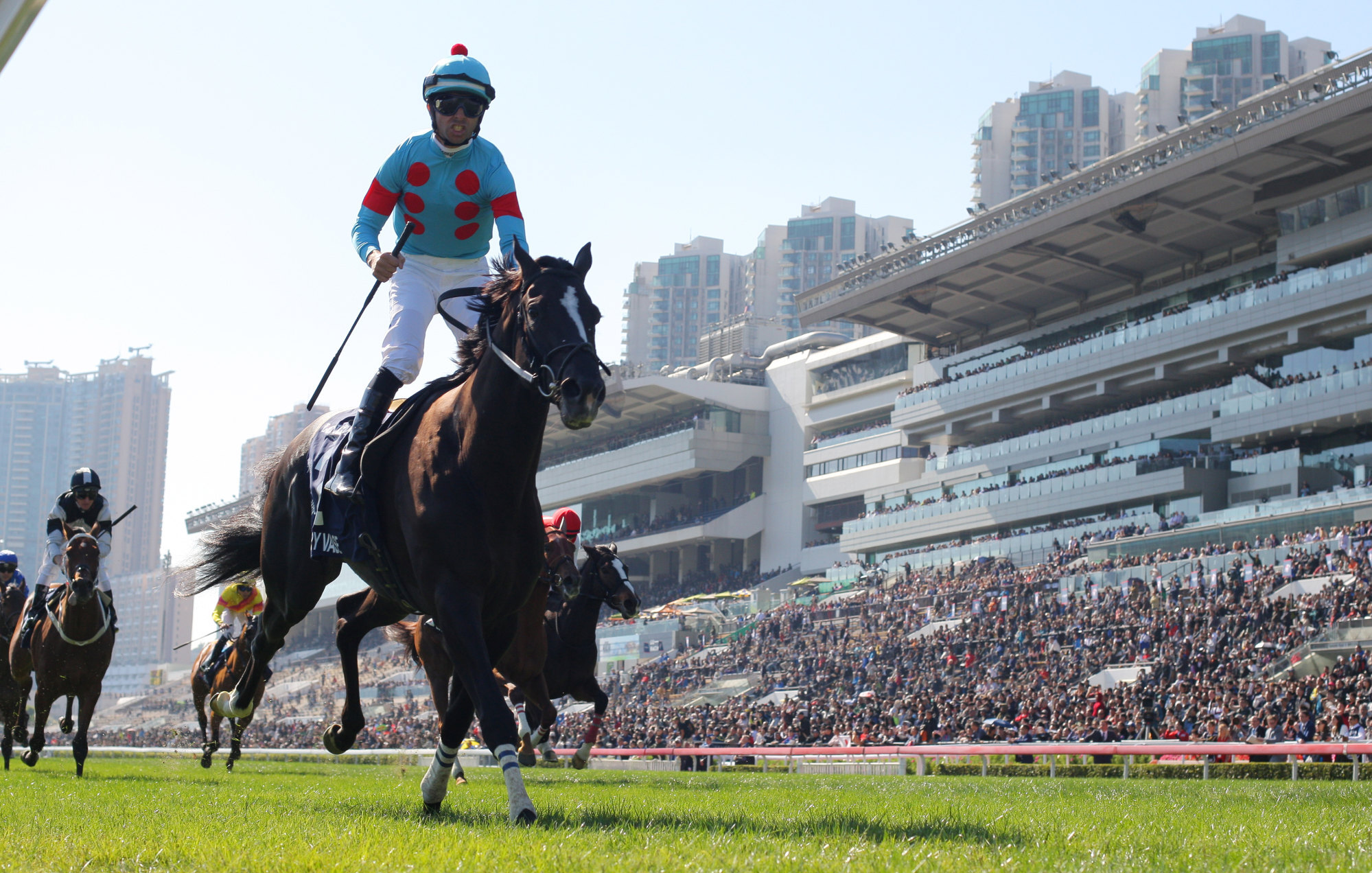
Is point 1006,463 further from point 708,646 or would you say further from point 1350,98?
point 1350,98

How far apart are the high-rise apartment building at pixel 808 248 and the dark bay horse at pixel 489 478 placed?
137169 mm

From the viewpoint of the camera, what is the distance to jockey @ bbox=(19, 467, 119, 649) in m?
11.0

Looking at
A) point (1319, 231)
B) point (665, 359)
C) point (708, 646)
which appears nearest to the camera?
point (1319, 231)

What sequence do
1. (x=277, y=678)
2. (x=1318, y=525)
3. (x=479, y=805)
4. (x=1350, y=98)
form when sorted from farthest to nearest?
(x=277, y=678) → (x=1350, y=98) → (x=1318, y=525) → (x=479, y=805)

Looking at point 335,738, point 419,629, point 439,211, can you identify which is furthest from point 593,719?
point 439,211

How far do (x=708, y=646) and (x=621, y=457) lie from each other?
26404 millimetres

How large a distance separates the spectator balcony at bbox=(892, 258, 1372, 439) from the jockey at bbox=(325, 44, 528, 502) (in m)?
35.6

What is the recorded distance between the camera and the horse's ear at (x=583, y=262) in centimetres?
589

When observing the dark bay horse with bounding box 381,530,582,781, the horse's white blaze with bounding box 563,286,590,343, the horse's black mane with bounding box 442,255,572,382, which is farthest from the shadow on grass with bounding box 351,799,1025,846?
the dark bay horse with bounding box 381,530,582,781

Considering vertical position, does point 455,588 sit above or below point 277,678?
above

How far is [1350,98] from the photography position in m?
36.0

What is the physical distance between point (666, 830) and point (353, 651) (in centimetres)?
345

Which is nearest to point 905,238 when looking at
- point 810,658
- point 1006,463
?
point 1006,463

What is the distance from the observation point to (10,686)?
1298cm
